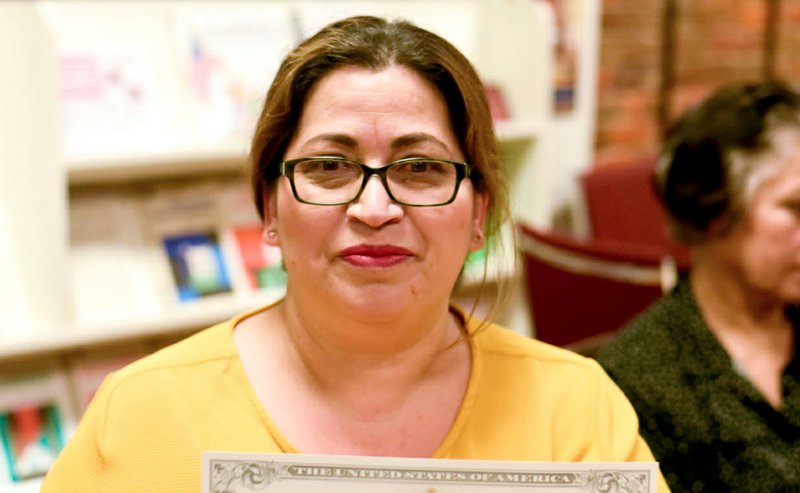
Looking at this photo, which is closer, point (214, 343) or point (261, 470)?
point (261, 470)

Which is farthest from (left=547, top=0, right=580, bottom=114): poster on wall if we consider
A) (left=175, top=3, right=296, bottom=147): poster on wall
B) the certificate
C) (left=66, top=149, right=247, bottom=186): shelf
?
the certificate

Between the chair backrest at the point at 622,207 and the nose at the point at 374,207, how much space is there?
213cm

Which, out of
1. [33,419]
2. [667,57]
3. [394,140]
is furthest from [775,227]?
[667,57]

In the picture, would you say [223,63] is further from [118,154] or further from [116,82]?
[118,154]

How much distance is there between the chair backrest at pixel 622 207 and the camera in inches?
119

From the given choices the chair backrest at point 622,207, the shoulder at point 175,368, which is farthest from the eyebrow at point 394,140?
the chair backrest at point 622,207

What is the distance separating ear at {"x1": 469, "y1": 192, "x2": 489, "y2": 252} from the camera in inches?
46.1

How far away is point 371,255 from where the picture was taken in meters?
1.03

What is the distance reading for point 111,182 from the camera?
2.45m

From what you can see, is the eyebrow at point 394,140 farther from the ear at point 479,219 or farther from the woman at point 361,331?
the ear at point 479,219

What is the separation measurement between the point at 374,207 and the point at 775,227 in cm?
91

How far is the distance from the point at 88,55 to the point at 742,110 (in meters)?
1.78

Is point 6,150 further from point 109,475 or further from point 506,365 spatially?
point 506,365

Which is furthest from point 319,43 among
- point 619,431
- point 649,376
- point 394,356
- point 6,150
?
point 6,150
